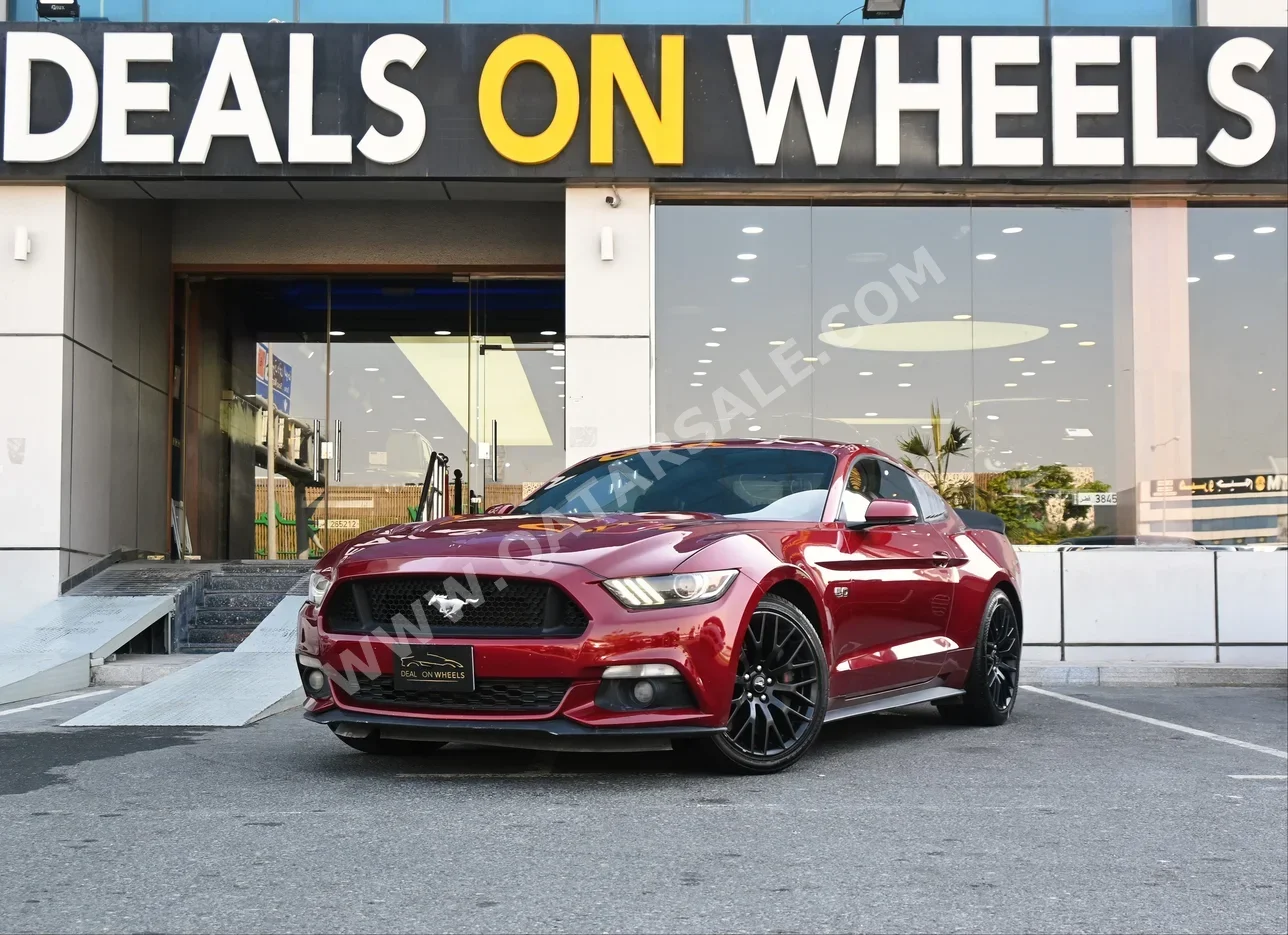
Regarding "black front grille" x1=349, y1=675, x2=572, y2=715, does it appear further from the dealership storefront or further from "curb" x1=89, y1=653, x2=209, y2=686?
the dealership storefront

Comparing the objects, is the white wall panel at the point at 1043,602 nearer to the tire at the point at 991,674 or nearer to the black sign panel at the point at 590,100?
the black sign panel at the point at 590,100

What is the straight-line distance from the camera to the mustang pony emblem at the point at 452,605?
215 inches

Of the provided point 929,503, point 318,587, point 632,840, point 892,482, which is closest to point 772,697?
point 632,840

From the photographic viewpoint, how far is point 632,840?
4449mm

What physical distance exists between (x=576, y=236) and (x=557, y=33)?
1886 mm

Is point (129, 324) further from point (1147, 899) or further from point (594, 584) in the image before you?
point (1147, 899)

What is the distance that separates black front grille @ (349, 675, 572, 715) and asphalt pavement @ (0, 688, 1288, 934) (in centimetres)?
30

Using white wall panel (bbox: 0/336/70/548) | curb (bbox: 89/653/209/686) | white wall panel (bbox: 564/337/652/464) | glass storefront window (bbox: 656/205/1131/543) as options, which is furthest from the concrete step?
glass storefront window (bbox: 656/205/1131/543)

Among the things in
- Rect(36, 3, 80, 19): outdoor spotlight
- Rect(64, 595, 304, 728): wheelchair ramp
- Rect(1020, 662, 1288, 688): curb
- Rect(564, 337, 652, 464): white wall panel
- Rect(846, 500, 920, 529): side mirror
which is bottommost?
Rect(1020, 662, 1288, 688): curb

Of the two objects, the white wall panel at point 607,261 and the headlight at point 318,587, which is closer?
the headlight at point 318,587

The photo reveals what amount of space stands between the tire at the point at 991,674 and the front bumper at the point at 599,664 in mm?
2524

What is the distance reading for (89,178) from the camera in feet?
44.3

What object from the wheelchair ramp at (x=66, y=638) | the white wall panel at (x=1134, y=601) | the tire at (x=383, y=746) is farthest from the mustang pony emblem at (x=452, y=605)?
the white wall panel at (x=1134, y=601)

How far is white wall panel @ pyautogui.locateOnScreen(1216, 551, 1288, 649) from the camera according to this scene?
1282cm
